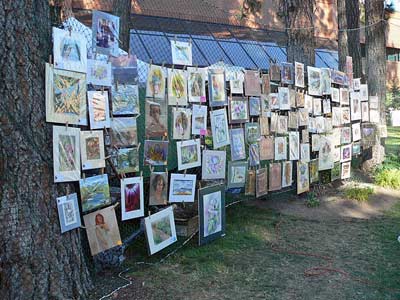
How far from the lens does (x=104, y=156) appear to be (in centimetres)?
433

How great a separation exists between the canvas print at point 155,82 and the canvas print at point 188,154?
635mm

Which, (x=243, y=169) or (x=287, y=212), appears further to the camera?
(x=287, y=212)

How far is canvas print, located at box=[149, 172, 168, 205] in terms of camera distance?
5.07m

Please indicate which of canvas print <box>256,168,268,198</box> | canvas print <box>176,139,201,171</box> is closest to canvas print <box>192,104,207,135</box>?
canvas print <box>176,139,201,171</box>

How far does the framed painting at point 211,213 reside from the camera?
18.0ft

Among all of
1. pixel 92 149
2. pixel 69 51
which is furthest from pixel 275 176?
pixel 69 51

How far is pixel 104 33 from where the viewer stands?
4461 mm

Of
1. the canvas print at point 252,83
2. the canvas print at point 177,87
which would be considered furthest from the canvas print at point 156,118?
the canvas print at point 252,83

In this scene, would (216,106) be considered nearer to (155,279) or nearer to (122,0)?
(155,279)

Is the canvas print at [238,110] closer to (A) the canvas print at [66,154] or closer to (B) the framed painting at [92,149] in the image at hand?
(B) the framed painting at [92,149]

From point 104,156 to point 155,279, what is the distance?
1.27 metres

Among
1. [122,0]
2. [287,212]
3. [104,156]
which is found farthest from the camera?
[122,0]

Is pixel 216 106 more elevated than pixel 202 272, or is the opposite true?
pixel 216 106

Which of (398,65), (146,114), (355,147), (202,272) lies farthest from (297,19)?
(398,65)
